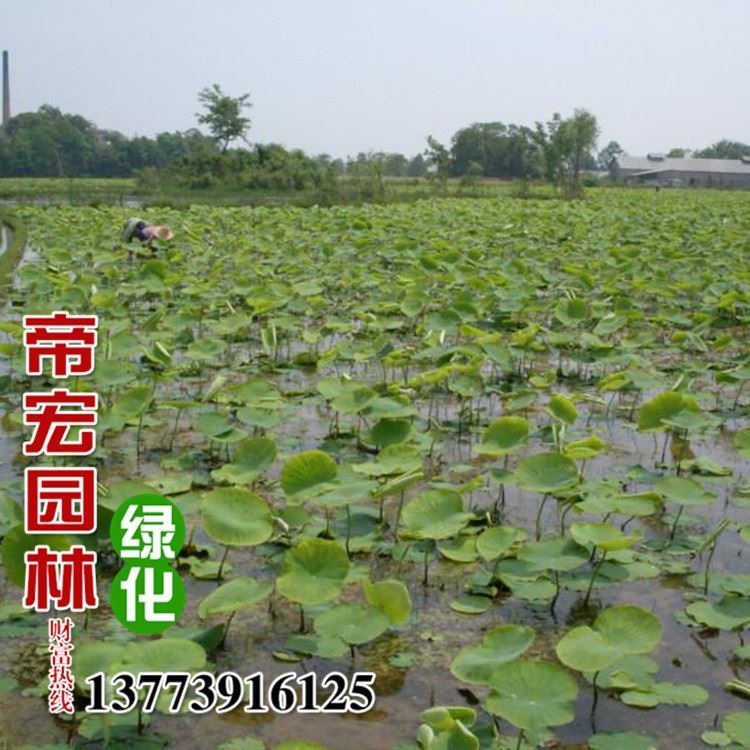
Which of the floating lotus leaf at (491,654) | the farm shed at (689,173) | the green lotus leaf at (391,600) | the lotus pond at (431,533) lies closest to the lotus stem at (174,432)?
the lotus pond at (431,533)

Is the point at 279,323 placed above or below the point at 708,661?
above

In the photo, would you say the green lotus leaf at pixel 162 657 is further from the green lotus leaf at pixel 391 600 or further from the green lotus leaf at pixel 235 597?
the green lotus leaf at pixel 391 600

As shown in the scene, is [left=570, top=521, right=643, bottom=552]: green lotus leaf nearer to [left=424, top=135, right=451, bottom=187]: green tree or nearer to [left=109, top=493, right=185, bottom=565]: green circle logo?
[left=109, top=493, right=185, bottom=565]: green circle logo

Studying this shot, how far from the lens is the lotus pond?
195 centimetres

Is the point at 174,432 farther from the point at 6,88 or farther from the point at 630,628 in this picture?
the point at 6,88

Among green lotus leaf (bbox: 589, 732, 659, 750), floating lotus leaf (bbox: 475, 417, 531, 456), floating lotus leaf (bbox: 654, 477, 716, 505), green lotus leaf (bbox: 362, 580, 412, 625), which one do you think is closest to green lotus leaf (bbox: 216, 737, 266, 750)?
green lotus leaf (bbox: 362, 580, 412, 625)

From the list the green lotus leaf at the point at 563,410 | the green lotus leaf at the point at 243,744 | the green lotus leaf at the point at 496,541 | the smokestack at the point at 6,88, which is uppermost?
the smokestack at the point at 6,88

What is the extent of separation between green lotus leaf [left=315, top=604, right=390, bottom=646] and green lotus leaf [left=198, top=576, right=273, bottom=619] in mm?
146

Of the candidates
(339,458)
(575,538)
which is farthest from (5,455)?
(575,538)

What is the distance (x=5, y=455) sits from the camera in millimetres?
3637

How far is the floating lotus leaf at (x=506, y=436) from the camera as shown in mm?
2957

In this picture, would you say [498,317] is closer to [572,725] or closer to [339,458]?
[339,458]

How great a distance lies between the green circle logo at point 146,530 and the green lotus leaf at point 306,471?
384 mm

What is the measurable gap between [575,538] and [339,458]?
1306mm
